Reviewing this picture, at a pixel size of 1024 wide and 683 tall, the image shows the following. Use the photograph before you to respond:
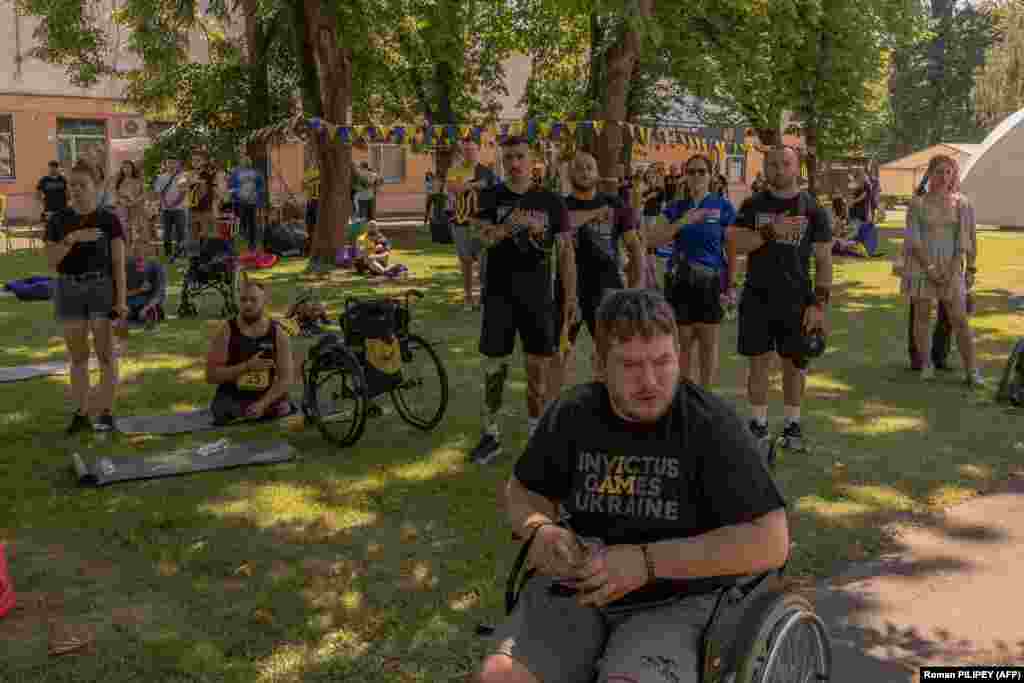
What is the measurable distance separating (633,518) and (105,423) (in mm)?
5745

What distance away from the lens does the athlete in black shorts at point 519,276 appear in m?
6.46

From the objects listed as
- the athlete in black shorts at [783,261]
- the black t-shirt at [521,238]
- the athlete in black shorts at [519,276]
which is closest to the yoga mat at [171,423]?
the athlete in black shorts at [519,276]

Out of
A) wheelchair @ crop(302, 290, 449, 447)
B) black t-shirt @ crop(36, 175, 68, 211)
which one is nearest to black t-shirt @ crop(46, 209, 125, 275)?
wheelchair @ crop(302, 290, 449, 447)

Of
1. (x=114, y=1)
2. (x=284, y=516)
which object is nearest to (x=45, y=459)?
(x=284, y=516)

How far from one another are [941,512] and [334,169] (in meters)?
13.0

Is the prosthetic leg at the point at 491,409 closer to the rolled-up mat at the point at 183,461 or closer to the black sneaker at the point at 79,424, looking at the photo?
the rolled-up mat at the point at 183,461

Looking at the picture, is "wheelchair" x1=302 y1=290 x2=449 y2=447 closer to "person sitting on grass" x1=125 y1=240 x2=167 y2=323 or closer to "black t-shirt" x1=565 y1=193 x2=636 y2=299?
"black t-shirt" x1=565 y1=193 x2=636 y2=299

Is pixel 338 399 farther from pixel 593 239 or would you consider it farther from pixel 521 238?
pixel 593 239

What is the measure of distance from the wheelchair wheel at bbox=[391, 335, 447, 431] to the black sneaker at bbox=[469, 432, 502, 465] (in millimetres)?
700

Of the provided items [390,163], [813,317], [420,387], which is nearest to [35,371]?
[420,387]

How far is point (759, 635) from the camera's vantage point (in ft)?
8.57

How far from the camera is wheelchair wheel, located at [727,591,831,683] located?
259cm

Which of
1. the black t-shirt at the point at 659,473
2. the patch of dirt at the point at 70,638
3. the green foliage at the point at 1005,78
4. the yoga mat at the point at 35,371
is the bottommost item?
the patch of dirt at the point at 70,638

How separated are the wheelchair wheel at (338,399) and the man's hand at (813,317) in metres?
2.92
